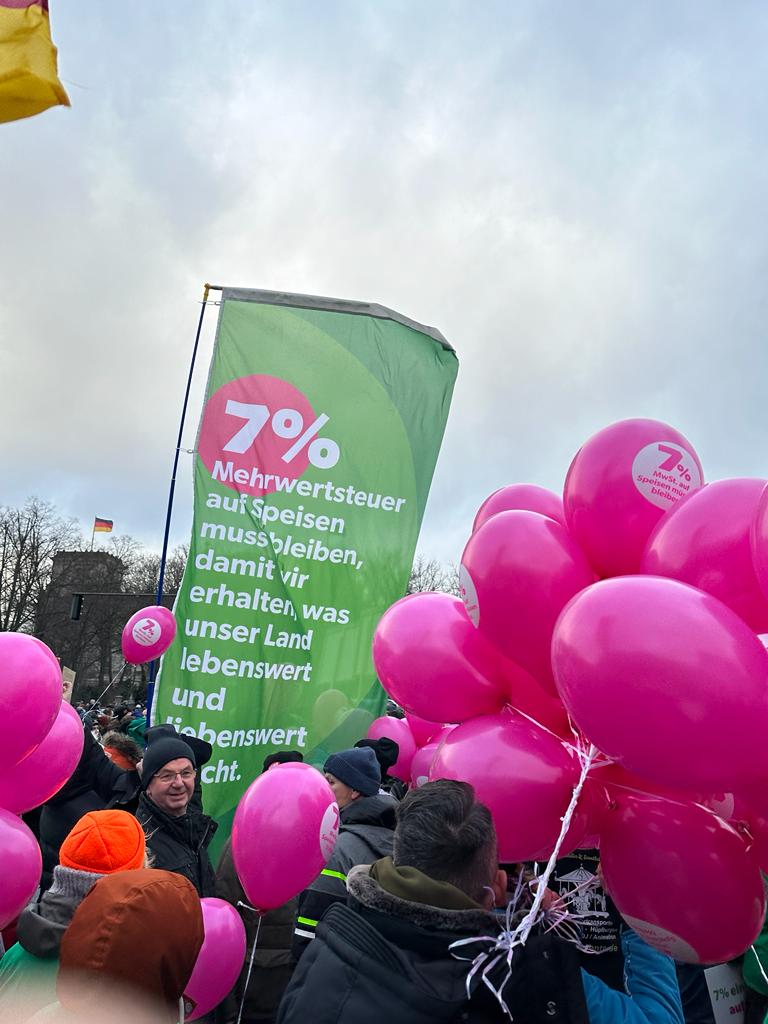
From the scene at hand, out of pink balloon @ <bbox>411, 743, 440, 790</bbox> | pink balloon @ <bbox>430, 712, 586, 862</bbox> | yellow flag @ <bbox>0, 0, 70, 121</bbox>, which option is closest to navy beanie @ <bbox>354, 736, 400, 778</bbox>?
pink balloon @ <bbox>411, 743, 440, 790</bbox>

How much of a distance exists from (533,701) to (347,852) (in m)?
1.11

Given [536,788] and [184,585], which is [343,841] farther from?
[184,585]

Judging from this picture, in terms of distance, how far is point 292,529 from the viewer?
6574 mm

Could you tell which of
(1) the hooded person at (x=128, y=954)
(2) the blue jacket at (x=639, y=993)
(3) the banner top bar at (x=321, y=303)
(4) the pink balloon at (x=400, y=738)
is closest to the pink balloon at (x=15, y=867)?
(1) the hooded person at (x=128, y=954)

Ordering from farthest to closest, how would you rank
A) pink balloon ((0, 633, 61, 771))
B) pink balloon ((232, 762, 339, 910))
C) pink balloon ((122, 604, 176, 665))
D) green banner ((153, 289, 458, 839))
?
pink balloon ((122, 604, 176, 665)) < green banner ((153, 289, 458, 839)) < pink balloon ((232, 762, 339, 910)) < pink balloon ((0, 633, 61, 771))

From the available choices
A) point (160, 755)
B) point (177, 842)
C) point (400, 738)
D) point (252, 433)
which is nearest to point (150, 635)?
point (252, 433)

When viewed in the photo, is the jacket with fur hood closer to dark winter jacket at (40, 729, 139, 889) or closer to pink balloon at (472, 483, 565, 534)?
pink balloon at (472, 483, 565, 534)

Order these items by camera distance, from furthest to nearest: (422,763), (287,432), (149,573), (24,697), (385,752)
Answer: (149,573), (287,432), (422,763), (385,752), (24,697)

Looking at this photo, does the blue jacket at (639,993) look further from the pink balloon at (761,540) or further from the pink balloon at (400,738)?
the pink balloon at (400,738)

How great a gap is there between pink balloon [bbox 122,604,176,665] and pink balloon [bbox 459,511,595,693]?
4816mm

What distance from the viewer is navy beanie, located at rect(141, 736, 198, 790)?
3523mm

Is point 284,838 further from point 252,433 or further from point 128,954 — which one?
point 252,433

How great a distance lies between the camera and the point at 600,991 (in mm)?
1676

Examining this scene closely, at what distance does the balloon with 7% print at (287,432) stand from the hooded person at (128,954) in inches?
204
